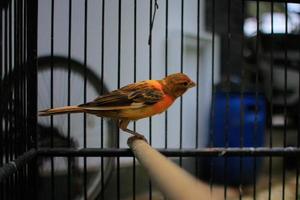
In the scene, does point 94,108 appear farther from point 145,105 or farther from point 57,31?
point 57,31

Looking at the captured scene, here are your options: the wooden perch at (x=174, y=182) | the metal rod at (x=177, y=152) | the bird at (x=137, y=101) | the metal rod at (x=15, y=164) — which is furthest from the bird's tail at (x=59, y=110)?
the wooden perch at (x=174, y=182)

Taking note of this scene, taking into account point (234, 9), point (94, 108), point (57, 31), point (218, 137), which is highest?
point (234, 9)

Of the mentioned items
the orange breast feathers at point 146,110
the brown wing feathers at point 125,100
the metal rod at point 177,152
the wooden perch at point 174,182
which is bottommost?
the metal rod at point 177,152

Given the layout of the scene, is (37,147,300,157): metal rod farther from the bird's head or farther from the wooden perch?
the wooden perch

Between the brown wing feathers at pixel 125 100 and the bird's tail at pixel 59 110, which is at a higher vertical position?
the brown wing feathers at pixel 125 100

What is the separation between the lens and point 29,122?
1481mm

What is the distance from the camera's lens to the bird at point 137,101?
56.1 inches

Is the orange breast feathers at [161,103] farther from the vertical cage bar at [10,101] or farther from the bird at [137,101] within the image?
the vertical cage bar at [10,101]

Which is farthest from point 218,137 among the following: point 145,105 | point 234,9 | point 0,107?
point 0,107

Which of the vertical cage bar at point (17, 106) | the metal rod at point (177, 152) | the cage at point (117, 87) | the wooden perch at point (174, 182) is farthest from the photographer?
the metal rod at point (177, 152)

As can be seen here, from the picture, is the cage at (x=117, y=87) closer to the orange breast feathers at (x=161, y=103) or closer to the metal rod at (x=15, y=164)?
the metal rod at (x=15, y=164)

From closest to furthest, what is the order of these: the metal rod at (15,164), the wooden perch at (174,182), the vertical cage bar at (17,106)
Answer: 1. the wooden perch at (174,182)
2. the metal rod at (15,164)
3. the vertical cage bar at (17,106)

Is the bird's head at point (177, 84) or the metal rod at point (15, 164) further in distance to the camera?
the bird's head at point (177, 84)

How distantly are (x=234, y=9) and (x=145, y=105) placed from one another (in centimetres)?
371
